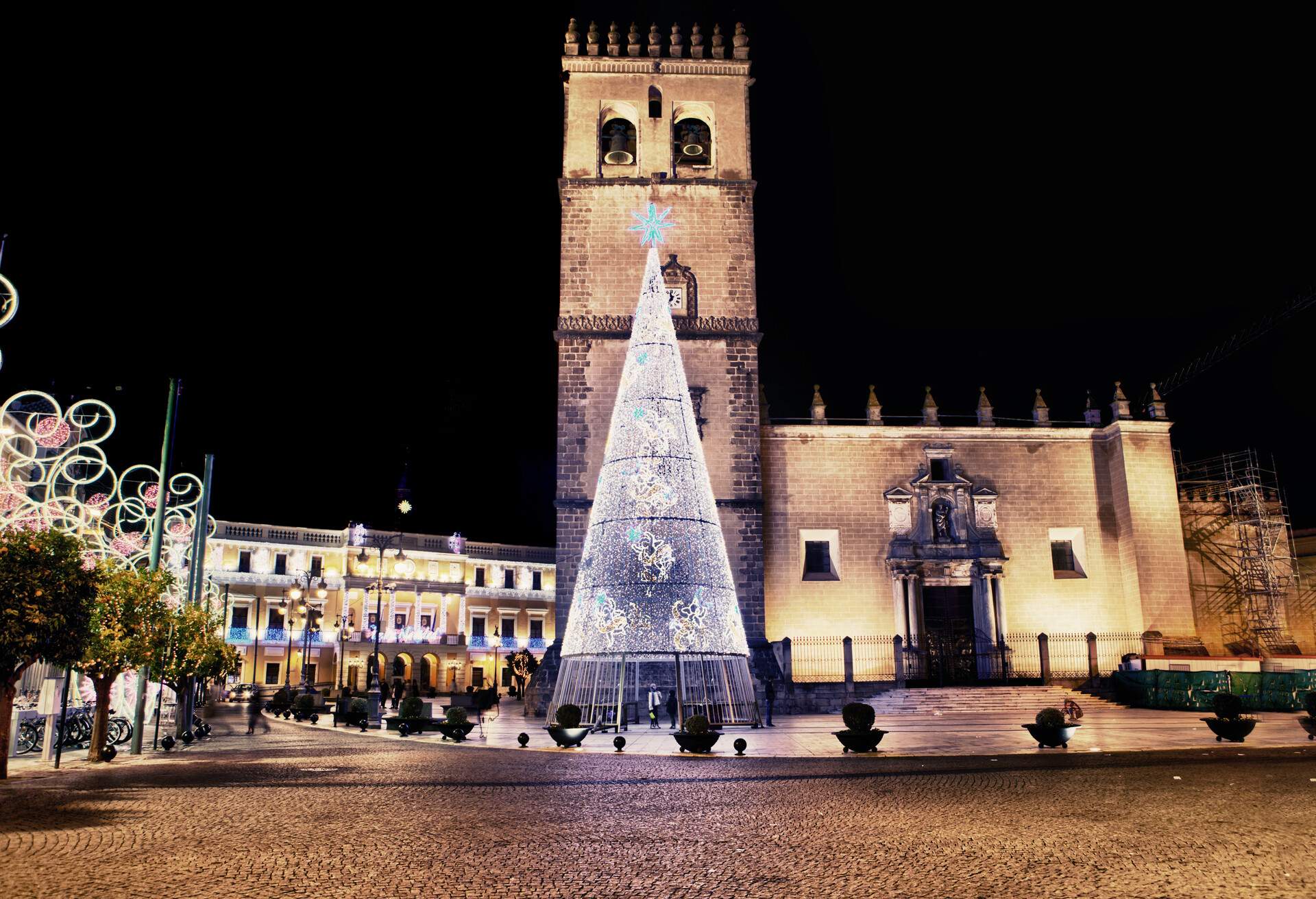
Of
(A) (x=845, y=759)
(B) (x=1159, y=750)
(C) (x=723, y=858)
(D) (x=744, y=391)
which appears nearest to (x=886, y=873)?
(C) (x=723, y=858)

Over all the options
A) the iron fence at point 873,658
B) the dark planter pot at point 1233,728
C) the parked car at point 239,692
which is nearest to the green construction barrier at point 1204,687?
the iron fence at point 873,658

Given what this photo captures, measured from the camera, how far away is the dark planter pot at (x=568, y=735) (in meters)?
15.5

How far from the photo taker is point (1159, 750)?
555 inches

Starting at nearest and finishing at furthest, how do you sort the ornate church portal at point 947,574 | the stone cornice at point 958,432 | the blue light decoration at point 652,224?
the blue light decoration at point 652,224, the ornate church portal at point 947,574, the stone cornice at point 958,432

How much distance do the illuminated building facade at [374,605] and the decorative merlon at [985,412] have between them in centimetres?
2891

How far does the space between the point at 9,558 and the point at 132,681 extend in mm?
8635

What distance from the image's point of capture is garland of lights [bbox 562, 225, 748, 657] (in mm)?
15875

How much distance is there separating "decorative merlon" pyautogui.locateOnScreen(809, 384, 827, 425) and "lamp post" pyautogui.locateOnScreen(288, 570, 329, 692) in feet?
57.6

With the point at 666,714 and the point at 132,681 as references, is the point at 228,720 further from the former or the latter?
the point at 666,714

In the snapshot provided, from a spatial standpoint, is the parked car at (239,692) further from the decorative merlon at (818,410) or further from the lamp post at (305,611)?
the decorative merlon at (818,410)

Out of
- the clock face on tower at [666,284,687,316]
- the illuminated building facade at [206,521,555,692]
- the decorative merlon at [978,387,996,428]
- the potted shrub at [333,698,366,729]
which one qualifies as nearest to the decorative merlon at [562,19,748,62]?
the clock face on tower at [666,284,687,316]

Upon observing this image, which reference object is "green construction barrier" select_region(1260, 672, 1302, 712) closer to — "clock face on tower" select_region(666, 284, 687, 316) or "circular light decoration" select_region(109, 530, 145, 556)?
"clock face on tower" select_region(666, 284, 687, 316)

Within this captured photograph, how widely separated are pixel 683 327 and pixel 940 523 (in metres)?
10.3

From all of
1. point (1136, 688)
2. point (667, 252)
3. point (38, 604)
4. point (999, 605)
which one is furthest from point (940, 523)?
point (38, 604)
